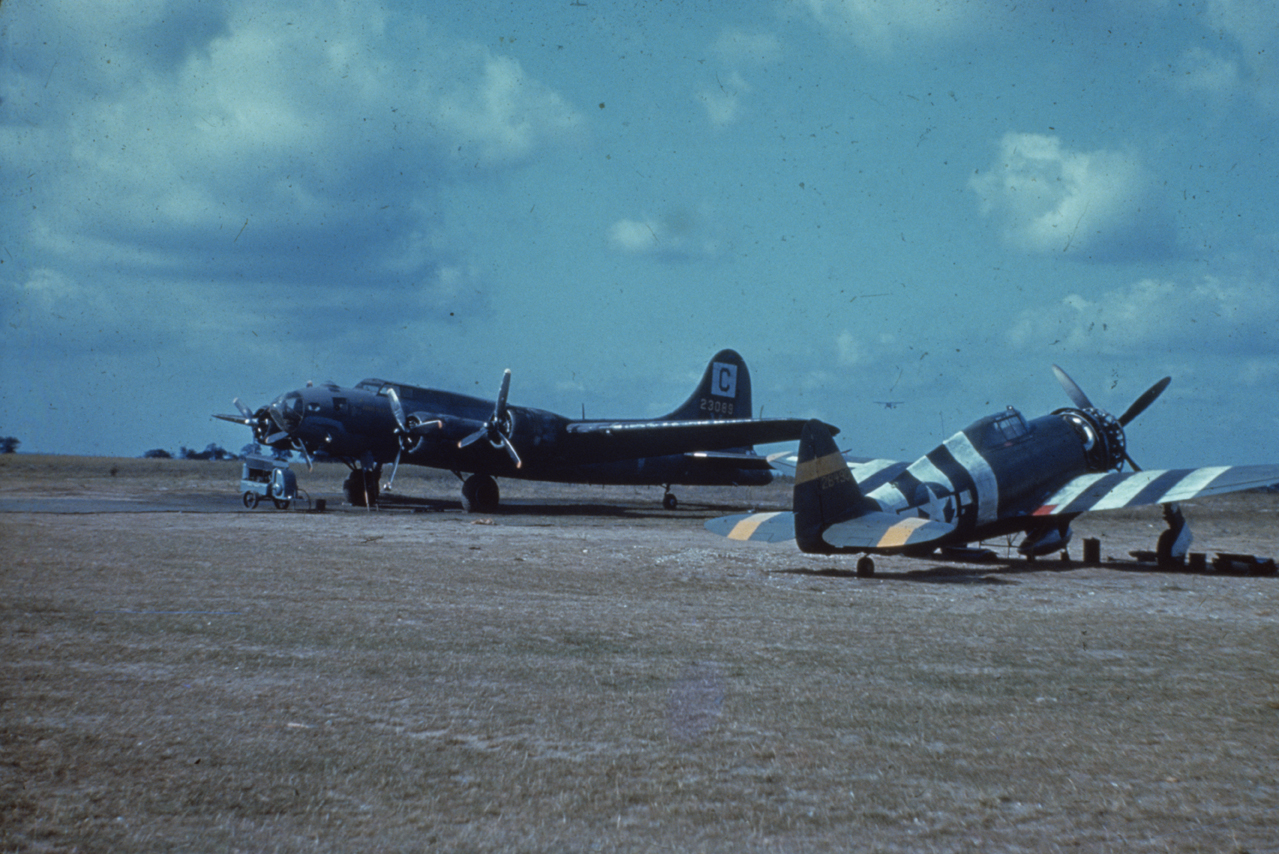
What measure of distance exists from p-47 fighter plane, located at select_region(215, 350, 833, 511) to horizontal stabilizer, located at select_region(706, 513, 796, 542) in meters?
16.1

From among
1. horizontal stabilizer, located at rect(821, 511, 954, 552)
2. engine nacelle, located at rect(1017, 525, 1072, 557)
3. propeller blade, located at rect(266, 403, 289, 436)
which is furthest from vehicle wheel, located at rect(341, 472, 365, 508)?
engine nacelle, located at rect(1017, 525, 1072, 557)

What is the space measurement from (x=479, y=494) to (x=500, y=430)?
2.31 meters

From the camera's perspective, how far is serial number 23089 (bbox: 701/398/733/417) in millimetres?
A: 40250

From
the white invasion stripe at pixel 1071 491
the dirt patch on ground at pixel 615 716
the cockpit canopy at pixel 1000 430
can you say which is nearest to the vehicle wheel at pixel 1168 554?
the white invasion stripe at pixel 1071 491

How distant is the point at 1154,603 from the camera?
1177cm

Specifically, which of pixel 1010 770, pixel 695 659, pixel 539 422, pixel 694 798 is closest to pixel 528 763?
pixel 694 798

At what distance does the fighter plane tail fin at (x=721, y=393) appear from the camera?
131 ft

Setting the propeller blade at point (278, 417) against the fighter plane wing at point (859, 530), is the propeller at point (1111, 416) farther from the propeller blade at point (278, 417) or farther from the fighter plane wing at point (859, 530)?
the propeller blade at point (278, 417)

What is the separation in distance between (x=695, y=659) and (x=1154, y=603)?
751 centimetres

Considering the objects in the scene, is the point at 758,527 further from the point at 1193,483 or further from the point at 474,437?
the point at 474,437

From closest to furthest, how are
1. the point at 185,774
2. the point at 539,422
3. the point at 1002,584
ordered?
the point at 185,774 < the point at 1002,584 < the point at 539,422

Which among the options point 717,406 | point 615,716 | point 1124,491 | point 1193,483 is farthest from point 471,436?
point 615,716

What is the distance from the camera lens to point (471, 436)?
30.6 m

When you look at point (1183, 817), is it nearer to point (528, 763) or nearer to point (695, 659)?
point (528, 763)
